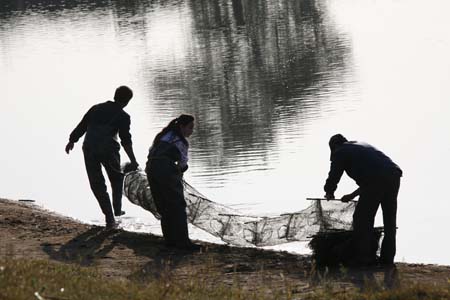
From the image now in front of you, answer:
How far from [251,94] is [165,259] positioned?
76.9 ft

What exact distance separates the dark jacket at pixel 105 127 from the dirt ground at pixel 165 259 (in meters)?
1.18

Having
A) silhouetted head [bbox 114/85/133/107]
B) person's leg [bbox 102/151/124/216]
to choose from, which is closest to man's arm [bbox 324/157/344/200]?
silhouetted head [bbox 114/85/133/107]

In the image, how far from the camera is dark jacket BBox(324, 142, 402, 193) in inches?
468

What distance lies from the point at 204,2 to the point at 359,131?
45097mm

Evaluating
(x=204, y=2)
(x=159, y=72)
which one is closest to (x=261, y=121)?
(x=159, y=72)

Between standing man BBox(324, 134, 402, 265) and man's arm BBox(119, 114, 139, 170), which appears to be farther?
man's arm BBox(119, 114, 139, 170)

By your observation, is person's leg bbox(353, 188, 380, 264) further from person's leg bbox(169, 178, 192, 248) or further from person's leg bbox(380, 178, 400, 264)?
person's leg bbox(169, 178, 192, 248)


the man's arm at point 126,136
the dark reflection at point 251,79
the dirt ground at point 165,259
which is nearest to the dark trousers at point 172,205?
the dirt ground at point 165,259

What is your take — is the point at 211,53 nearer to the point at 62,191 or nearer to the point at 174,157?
the point at 62,191

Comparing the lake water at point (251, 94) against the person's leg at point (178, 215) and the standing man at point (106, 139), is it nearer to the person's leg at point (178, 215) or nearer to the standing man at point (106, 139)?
the person's leg at point (178, 215)

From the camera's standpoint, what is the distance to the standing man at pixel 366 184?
39.1 feet

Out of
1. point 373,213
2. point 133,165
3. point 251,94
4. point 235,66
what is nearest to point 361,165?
point 373,213

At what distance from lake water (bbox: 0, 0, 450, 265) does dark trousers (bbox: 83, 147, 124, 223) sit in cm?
224

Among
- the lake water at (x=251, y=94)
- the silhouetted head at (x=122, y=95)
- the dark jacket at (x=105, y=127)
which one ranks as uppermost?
the silhouetted head at (x=122, y=95)
